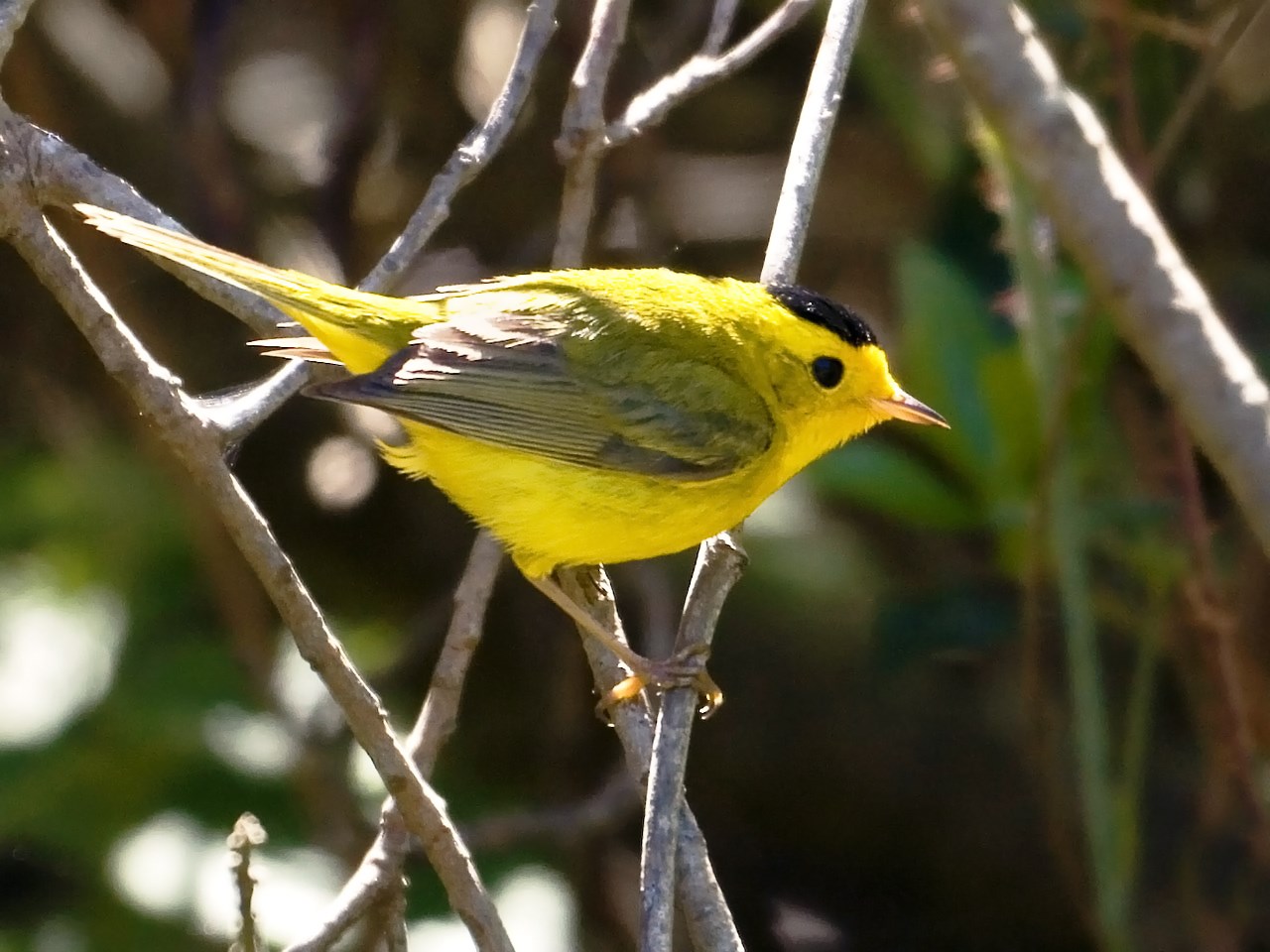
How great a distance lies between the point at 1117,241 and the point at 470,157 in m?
1.40

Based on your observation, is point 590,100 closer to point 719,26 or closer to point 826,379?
point 719,26

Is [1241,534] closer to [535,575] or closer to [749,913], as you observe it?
[749,913]

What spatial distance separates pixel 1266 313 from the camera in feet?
14.6

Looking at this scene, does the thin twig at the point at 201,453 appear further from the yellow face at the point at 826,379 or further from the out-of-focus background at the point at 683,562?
the out-of-focus background at the point at 683,562

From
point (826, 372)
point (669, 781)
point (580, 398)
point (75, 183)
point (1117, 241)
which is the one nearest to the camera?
point (1117, 241)

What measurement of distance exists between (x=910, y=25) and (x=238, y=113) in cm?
219

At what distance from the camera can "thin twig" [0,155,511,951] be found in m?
2.08

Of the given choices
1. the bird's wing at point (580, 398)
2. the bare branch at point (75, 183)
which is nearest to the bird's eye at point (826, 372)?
the bird's wing at point (580, 398)

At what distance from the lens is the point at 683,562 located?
4.82m

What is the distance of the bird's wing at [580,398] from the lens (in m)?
3.17

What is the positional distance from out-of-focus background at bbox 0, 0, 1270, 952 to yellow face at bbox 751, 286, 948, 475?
0.33 metres

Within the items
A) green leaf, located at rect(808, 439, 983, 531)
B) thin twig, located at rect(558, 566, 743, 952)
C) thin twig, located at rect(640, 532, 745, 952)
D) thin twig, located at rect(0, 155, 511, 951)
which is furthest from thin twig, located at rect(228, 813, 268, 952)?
green leaf, located at rect(808, 439, 983, 531)

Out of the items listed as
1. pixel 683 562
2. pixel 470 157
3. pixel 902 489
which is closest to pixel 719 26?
pixel 470 157

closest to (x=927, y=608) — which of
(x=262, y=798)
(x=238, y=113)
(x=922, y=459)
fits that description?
(x=922, y=459)
